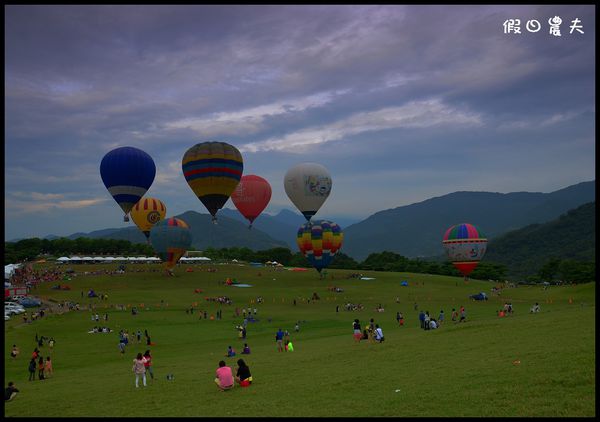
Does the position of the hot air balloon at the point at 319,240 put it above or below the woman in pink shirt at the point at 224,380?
above

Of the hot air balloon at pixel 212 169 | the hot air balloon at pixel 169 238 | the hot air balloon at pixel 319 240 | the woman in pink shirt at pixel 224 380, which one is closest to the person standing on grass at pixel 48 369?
the woman in pink shirt at pixel 224 380

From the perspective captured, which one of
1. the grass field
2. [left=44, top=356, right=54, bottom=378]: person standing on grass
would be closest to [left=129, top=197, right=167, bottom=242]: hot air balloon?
the grass field

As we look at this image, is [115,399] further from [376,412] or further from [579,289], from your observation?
[579,289]

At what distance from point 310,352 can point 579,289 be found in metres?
61.8

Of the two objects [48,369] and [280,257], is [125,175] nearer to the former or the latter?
[48,369]

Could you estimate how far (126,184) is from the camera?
7419 cm

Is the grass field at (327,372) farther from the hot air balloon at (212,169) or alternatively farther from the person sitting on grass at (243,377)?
the hot air balloon at (212,169)

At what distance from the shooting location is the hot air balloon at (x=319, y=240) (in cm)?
10194

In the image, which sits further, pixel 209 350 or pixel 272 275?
pixel 272 275

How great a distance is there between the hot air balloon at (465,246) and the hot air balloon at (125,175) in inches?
2310

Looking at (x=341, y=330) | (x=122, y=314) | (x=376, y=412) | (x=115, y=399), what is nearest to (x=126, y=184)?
(x=122, y=314)

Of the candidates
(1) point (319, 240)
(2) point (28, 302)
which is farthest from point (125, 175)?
(1) point (319, 240)

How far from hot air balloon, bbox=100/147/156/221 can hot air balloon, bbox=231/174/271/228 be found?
19748 mm

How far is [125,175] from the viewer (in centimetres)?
7375
